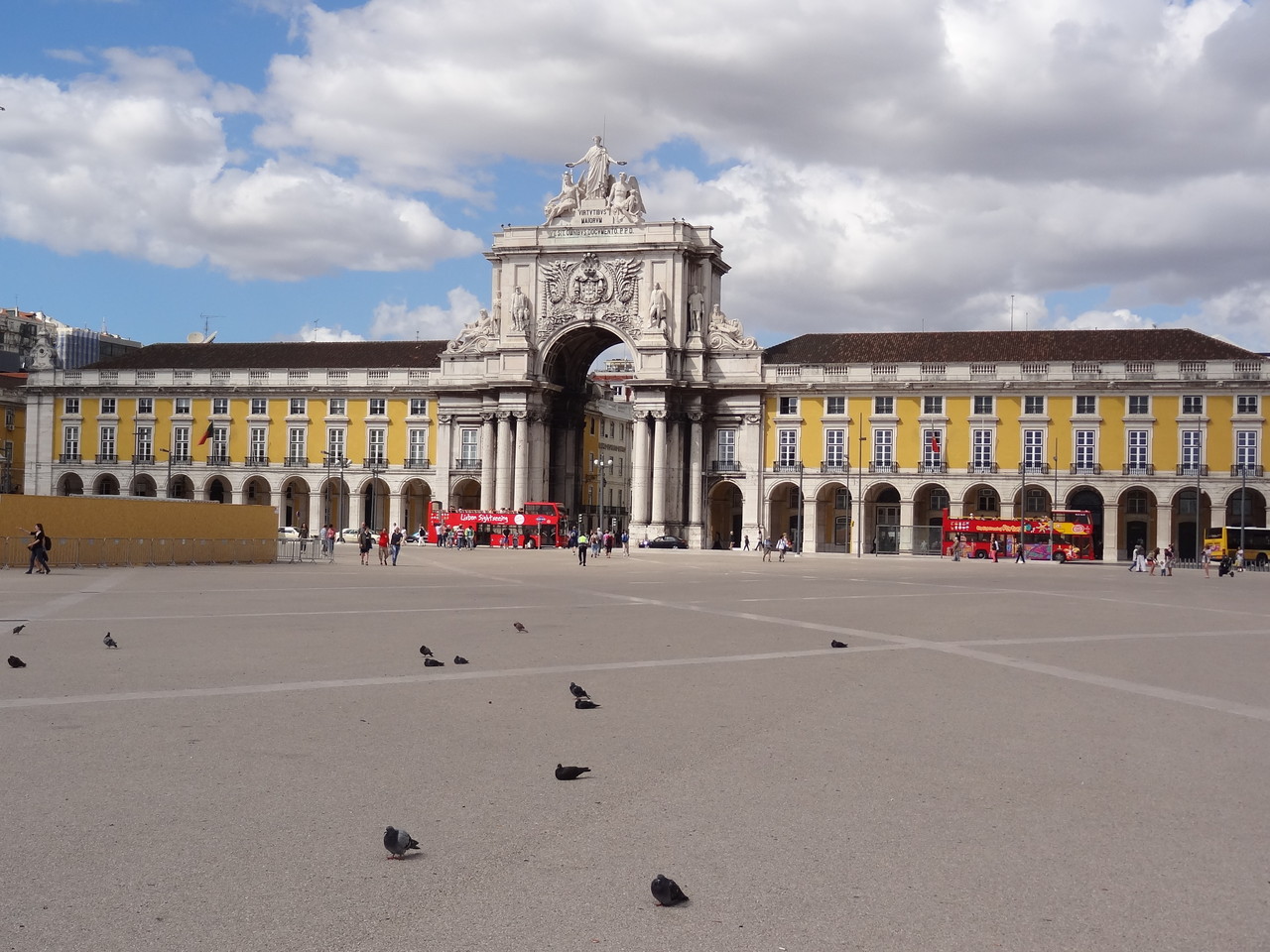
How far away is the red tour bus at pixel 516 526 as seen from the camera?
84.4 m

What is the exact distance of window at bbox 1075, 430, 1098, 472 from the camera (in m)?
81.8

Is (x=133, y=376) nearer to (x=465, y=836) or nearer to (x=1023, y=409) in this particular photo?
(x=1023, y=409)

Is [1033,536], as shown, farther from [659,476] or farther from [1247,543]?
[659,476]

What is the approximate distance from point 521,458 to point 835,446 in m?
20.5

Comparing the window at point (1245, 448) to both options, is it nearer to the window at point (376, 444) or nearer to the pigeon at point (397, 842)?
the window at point (376, 444)

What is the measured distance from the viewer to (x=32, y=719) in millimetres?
12164

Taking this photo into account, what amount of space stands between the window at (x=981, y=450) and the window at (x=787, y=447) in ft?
36.4

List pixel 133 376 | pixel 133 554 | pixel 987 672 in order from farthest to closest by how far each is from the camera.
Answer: pixel 133 376, pixel 133 554, pixel 987 672

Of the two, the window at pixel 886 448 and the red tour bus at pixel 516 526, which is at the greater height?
the window at pixel 886 448

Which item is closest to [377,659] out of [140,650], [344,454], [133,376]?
[140,650]

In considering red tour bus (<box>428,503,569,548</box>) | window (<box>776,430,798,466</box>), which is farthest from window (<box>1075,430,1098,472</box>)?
red tour bus (<box>428,503,569,548</box>)

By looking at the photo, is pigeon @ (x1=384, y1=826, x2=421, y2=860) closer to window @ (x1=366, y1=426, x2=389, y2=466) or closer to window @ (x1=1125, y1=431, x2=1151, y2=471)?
window @ (x1=1125, y1=431, x2=1151, y2=471)

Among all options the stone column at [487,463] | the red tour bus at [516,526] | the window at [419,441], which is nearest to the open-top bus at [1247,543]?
the red tour bus at [516,526]

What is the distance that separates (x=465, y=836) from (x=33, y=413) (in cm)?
10077
